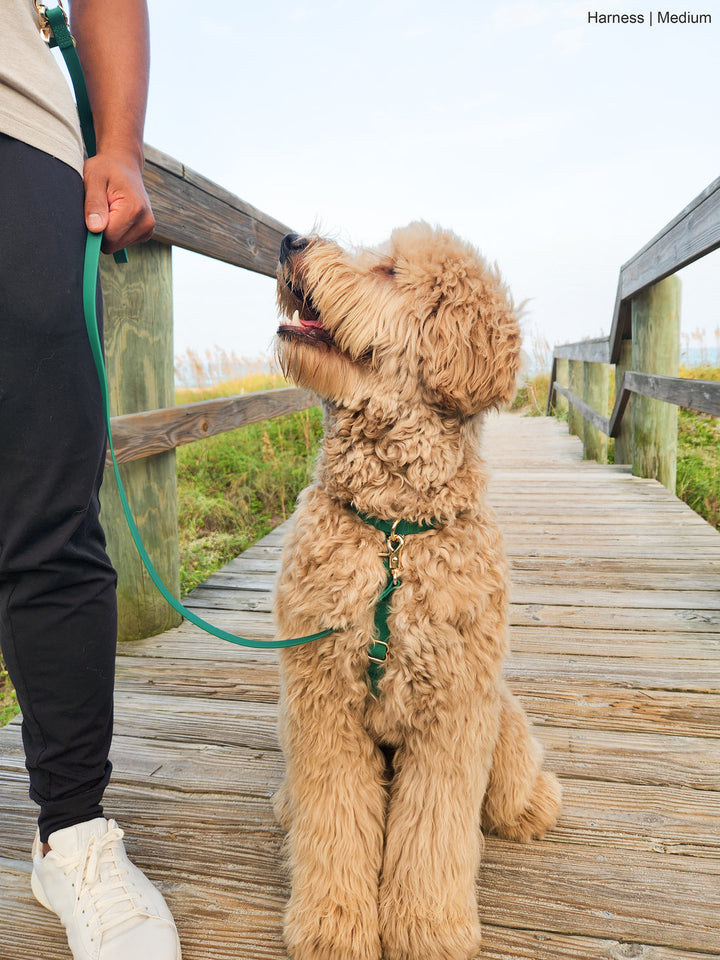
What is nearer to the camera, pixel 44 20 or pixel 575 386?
pixel 44 20

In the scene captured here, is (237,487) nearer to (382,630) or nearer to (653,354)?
(653,354)

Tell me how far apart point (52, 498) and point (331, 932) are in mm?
881

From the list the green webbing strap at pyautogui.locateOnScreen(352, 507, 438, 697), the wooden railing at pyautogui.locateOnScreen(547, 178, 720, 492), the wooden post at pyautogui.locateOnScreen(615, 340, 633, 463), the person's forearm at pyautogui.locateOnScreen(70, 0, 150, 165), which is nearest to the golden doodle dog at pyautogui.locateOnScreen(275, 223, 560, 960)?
the green webbing strap at pyautogui.locateOnScreen(352, 507, 438, 697)

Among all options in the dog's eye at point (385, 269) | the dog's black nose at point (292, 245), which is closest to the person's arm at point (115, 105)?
the dog's black nose at point (292, 245)

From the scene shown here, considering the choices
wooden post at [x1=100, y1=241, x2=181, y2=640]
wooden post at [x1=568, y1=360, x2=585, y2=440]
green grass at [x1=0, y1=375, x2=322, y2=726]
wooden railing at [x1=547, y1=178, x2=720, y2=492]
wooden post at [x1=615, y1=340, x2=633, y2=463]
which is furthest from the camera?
wooden post at [x1=568, y1=360, x2=585, y2=440]

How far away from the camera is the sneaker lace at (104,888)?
116cm

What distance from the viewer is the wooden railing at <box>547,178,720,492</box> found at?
2900 mm

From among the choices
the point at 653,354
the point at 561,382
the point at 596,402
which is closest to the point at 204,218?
the point at 653,354

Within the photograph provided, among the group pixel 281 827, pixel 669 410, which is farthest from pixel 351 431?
pixel 669 410

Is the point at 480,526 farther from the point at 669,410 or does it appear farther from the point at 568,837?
the point at 669,410

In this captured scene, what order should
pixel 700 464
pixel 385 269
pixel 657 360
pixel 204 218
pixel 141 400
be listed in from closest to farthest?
pixel 385 269, pixel 141 400, pixel 204 218, pixel 657 360, pixel 700 464

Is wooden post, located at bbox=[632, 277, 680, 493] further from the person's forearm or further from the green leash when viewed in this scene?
the person's forearm

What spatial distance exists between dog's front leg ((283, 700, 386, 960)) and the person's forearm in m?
1.07

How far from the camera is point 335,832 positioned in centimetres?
123
